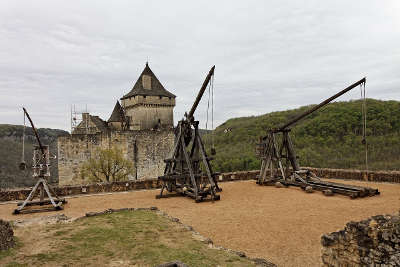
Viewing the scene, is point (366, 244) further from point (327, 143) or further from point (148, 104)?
point (327, 143)

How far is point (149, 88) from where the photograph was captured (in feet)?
88.6

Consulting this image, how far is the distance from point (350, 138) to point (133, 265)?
27017 millimetres

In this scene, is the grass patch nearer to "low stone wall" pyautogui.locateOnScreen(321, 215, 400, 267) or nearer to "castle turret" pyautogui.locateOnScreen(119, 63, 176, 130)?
"low stone wall" pyautogui.locateOnScreen(321, 215, 400, 267)

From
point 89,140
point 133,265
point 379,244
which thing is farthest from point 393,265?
point 89,140

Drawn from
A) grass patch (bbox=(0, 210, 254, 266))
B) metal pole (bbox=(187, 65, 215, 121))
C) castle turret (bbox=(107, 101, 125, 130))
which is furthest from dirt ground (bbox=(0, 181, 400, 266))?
castle turret (bbox=(107, 101, 125, 130))

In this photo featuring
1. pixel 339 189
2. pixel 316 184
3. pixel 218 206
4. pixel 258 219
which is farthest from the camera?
pixel 316 184

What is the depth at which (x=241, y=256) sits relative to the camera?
4.39 metres

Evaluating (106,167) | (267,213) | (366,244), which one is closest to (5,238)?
(366,244)

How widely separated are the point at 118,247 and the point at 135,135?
622 inches

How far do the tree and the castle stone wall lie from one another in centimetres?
67

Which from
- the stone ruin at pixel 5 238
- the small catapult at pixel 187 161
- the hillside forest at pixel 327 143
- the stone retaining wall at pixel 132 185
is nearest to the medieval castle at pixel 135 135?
the hillside forest at pixel 327 143

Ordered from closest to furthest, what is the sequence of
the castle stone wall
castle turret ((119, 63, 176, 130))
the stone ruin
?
the stone ruin, the castle stone wall, castle turret ((119, 63, 176, 130))

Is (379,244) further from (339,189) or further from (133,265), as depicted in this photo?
(339,189)

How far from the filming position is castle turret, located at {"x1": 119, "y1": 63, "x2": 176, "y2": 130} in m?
26.1
